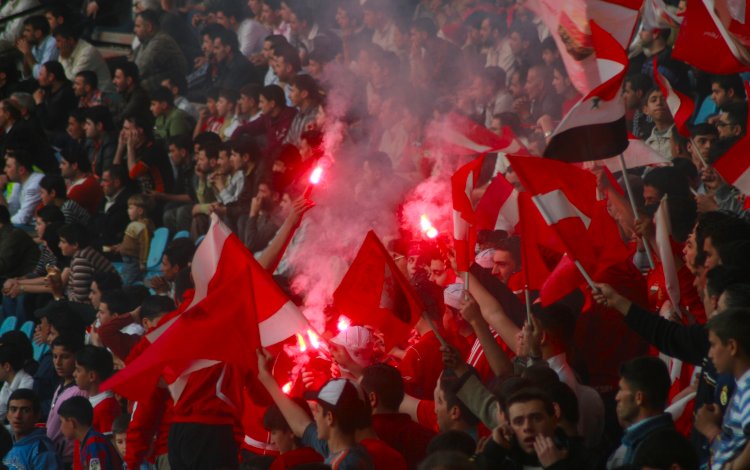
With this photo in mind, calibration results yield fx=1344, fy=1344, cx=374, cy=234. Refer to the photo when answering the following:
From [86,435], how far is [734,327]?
4.48 meters

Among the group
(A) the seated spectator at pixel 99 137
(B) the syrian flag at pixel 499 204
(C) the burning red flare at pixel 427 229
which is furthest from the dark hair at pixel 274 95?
(B) the syrian flag at pixel 499 204

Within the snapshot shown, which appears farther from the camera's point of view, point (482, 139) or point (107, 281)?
point (107, 281)

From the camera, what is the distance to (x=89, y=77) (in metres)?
15.2

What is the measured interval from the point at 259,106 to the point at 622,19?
631cm

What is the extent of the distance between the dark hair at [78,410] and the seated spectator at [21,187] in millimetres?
5498

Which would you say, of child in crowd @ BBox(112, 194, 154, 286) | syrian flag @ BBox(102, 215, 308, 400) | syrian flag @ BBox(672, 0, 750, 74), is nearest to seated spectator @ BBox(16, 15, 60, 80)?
child in crowd @ BBox(112, 194, 154, 286)

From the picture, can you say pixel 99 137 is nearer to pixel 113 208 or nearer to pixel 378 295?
pixel 113 208

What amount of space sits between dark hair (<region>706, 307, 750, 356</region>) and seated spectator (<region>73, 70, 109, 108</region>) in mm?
11276

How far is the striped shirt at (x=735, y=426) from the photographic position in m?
4.71

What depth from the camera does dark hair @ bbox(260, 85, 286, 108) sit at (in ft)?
39.5

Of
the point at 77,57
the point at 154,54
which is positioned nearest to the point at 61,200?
the point at 154,54

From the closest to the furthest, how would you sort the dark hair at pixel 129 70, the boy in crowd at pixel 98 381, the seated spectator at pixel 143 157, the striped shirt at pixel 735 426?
the striped shirt at pixel 735 426
the boy in crowd at pixel 98 381
the seated spectator at pixel 143 157
the dark hair at pixel 129 70

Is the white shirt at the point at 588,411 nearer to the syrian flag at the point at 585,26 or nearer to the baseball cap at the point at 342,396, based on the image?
the baseball cap at the point at 342,396

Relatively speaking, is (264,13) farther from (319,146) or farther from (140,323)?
(140,323)
